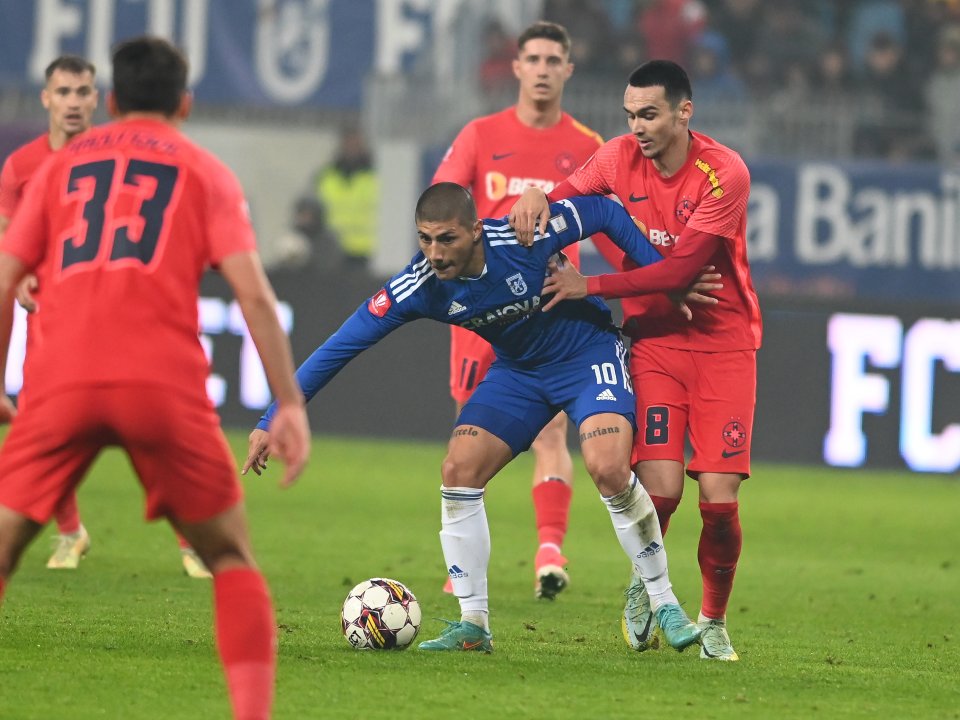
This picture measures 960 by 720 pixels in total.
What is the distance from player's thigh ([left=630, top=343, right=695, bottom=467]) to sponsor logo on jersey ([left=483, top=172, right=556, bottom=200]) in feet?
6.78

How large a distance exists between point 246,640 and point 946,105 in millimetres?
15500

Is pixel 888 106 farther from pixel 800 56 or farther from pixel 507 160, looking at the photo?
pixel 507 160

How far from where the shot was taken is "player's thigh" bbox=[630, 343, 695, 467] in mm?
6383

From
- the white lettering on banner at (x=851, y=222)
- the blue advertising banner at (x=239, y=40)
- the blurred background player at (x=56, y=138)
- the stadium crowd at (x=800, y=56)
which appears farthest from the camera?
the blue advertising banner at (x=239, y=40)

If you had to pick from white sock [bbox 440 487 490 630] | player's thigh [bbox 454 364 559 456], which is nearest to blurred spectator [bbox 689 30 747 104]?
player's thigh [bbox 454 364 559 456]

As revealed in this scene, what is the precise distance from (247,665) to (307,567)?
4586mm

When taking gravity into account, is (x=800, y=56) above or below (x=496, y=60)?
above

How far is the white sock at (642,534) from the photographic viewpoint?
243 inches

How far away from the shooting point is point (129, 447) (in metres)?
4.22

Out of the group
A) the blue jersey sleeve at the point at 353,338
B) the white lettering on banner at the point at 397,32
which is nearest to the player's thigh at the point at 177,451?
the blue jersey sleeve at the point at 353,338

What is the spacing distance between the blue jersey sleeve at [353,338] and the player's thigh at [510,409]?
0.53 m

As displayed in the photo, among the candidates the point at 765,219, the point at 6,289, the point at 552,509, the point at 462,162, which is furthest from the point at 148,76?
the point at 765,219

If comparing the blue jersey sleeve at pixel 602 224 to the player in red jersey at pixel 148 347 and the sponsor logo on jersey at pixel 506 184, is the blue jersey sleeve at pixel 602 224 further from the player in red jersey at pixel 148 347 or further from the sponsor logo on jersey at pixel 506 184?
the player in red jersey at pixel 148 347

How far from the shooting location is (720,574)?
6.34 meters
